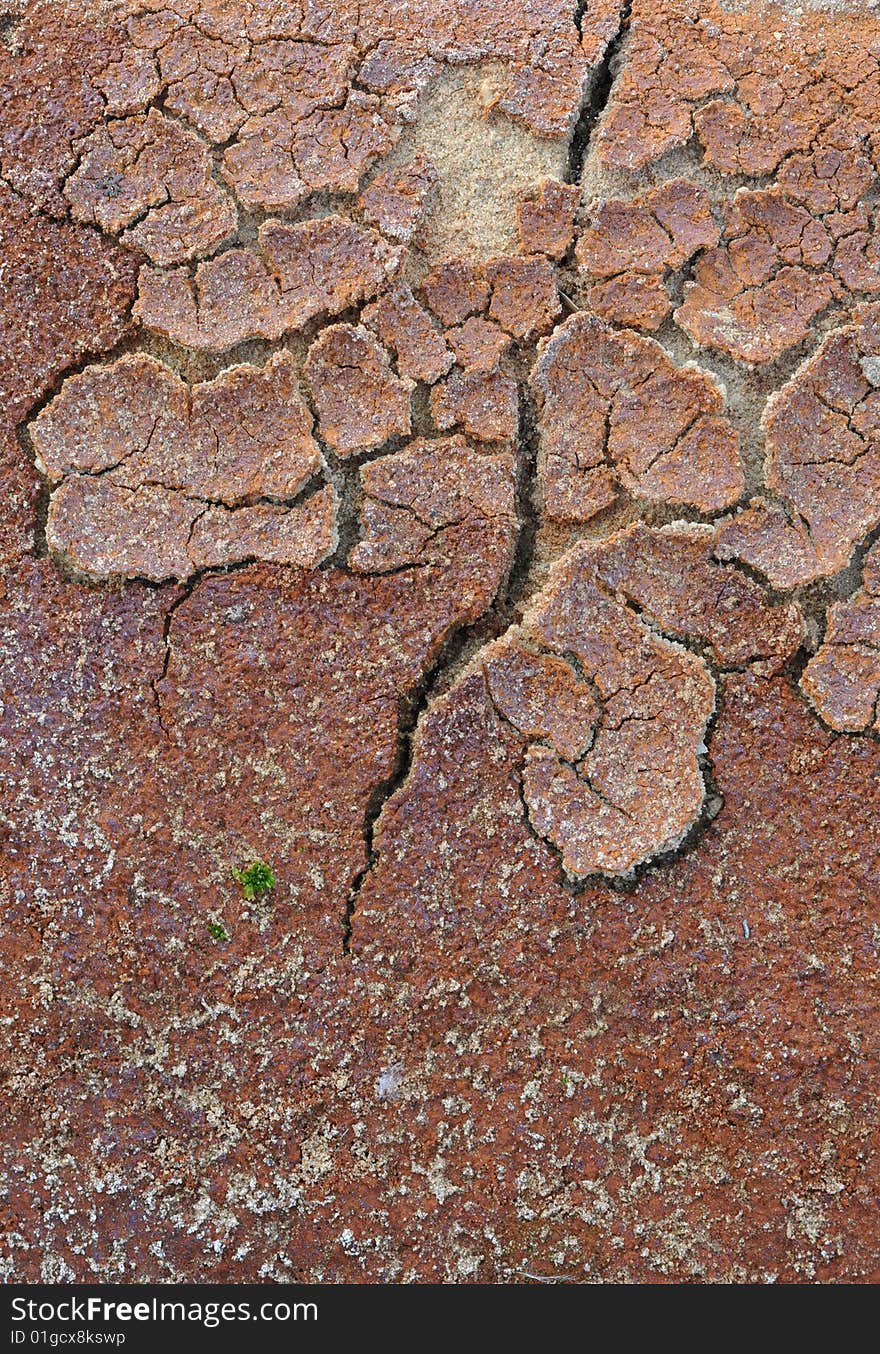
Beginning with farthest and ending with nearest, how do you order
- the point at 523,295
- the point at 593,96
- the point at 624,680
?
the point at 593,96 → the point at 523,295 → the point at 624,680

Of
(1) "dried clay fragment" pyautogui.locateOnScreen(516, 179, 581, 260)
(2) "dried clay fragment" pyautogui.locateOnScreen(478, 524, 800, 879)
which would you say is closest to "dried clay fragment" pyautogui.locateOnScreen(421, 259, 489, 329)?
(1) "dried clay fragment" pyautogui.locateOnScreen(516, 179, 581, 260)

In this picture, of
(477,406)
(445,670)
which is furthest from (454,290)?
(445,670)

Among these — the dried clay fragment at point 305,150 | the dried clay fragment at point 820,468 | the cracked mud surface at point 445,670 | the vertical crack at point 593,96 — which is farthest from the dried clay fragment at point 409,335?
the dried clay fragment at point 820,468

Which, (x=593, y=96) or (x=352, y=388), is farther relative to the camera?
(x=593, y=96)

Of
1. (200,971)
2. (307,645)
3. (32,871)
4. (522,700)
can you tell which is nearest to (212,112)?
(307,645)

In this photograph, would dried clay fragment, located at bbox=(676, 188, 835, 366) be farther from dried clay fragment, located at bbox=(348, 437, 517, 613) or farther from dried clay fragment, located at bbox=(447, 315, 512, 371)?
dried clay fragment, located at bbox=(348, 437, 517, 613)

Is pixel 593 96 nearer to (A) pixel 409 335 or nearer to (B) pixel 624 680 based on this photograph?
(A) pixel 409 335
